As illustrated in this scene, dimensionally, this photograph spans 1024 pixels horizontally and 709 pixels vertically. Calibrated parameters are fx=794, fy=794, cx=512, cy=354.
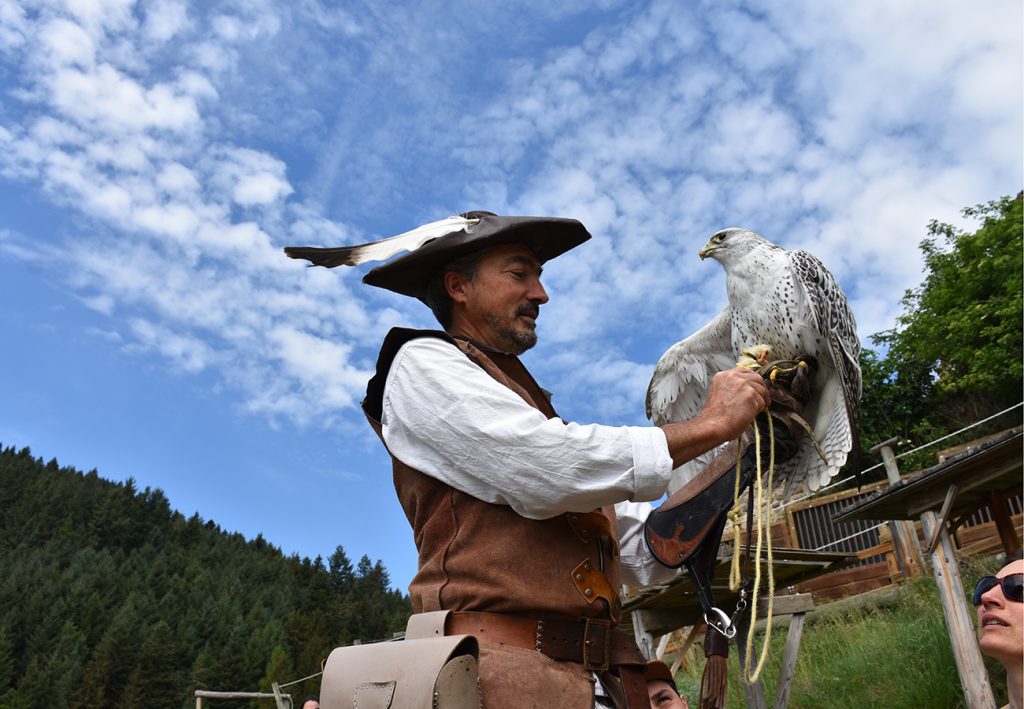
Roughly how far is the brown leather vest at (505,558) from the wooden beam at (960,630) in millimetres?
6348

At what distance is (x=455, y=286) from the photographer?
6.66 ft

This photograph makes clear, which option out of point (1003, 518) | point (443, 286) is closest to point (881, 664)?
point (1003, 518)

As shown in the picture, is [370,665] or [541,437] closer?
[541,437]

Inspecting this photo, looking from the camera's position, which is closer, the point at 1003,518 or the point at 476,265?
the point at 476,265

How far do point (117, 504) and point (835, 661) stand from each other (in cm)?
6509

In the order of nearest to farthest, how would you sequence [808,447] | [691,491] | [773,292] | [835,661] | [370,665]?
[370,665], [691,491], [808,447], [773,292], [835,661]

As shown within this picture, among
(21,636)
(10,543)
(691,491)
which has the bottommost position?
(691,491)

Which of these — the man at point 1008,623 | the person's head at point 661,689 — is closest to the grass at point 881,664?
the man at point 1008,623

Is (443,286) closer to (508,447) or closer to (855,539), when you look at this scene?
(508,447)

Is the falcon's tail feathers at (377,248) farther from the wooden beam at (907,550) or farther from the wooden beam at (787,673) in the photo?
the wooden beam at (907,550)

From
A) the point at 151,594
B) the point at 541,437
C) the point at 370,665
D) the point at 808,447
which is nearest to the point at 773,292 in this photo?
the point at 808,447

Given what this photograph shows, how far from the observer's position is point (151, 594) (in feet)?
153

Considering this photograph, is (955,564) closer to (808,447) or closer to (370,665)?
(808,447)

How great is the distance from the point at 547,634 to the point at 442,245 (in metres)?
0.94
